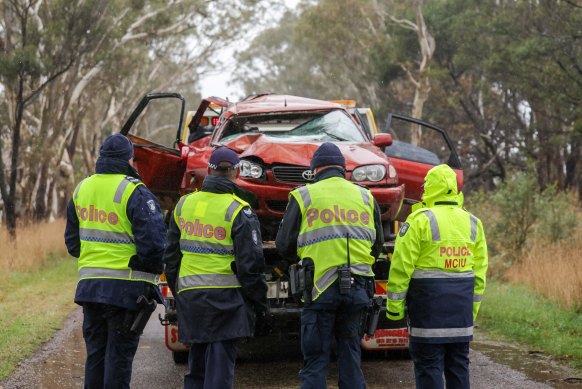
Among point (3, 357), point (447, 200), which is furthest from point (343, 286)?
point (3, 357)

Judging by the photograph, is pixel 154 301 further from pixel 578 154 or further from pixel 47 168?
pixel 578 154

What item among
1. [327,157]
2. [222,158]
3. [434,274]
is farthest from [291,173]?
[434,274]

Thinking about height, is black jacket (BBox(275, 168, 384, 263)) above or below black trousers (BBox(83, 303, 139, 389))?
above

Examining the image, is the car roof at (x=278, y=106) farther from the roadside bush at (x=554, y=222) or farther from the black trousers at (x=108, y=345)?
the roadside bush at (x=554, y=222)

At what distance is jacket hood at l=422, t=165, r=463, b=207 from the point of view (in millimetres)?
5797

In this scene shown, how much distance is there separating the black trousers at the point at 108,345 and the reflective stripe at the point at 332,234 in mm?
1222

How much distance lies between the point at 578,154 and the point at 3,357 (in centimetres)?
2688

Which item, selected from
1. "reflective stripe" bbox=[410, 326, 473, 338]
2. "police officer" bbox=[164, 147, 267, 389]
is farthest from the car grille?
"reflective stripe" bbox=[410, 326, 473, 338]

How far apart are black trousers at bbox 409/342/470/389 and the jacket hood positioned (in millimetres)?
942

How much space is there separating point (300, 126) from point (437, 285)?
376 cm

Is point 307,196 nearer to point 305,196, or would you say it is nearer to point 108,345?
point 305,196

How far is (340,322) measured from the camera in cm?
587

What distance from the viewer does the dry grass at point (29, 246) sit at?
17422 millimetres

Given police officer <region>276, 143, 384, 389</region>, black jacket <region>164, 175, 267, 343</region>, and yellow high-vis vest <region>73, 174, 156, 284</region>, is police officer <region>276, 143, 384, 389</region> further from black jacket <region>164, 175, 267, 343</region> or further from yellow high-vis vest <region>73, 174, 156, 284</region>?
yellow high-vis vest <region>73, 174, 156, 284</region>
